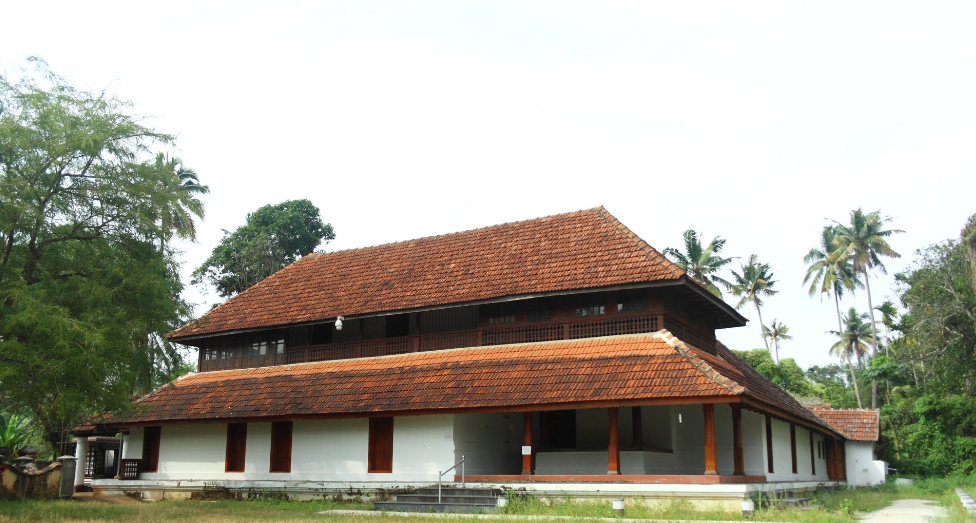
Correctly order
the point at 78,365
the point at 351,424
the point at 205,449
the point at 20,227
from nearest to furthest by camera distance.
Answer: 1. the point at 78,365
2. the point at 20,227
3. the point at 351,424
4. the point at 205,449

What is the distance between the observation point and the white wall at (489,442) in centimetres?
1853

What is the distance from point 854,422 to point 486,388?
18822 millimetres

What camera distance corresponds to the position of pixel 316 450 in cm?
2002

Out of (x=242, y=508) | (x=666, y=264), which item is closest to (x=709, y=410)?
(x=666, y=264)

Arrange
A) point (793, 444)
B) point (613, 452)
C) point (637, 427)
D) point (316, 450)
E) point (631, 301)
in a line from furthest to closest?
point (793, 444) → point (316, 450) → point (631, 301) → point (637, 427) → point (613, 452)

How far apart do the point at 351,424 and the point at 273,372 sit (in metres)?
3.72

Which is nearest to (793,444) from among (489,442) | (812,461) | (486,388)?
(812,461)

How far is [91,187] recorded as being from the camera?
1597cm

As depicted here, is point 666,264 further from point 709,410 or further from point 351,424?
point 351,424

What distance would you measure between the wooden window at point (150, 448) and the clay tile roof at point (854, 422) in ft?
72.6

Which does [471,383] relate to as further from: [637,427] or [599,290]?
[637,427]

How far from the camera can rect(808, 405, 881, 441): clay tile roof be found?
2957 centimetres

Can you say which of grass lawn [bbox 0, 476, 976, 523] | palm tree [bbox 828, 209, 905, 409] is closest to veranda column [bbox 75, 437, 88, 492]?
grass lawn [bbox 0, 476, 976, 523]

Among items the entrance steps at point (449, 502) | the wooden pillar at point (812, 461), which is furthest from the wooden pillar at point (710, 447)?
the wooden pillar at point (812, 461)
